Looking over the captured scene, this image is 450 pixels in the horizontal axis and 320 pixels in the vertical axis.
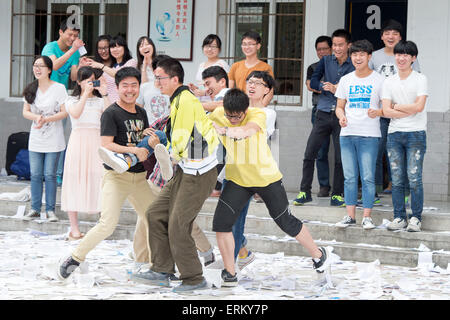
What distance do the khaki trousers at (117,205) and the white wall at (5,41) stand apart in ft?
19.0

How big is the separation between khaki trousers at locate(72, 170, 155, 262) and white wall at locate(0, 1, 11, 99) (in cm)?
578

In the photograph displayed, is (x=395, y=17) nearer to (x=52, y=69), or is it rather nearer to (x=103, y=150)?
(x=52, y=69)

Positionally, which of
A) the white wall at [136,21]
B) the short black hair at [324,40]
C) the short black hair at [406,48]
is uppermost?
the white wall at [136,21]

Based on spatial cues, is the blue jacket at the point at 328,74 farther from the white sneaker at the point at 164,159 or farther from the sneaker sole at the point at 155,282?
the sneaker sole at the point at 155,282

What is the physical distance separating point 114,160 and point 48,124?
2835 millimetres

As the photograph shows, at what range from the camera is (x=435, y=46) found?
369 inches

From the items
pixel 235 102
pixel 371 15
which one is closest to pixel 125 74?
pixel 235 102

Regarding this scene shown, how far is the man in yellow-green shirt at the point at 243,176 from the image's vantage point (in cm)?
588

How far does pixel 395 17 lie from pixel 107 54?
13.9ft

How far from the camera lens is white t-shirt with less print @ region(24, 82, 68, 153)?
332 inches

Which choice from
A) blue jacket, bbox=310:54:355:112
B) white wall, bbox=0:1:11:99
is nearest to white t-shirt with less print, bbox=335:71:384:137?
blue jacket, bbox=310:54:355:112

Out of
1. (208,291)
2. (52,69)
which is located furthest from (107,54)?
(208,291)

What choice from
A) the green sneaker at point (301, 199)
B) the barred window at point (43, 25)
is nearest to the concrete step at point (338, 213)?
the green sneaker at point (301, 199)

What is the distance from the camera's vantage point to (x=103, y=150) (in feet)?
19.2
